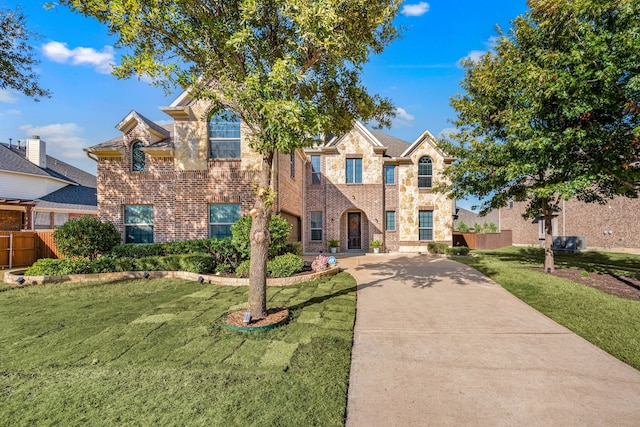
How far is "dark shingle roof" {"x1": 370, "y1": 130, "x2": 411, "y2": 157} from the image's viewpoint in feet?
65.6

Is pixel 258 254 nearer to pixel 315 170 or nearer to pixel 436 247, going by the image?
pixel 315 170

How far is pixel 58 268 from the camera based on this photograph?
29.7ft

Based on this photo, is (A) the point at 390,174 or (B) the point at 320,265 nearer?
(B) the point at 320,265

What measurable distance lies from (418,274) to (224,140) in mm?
8750

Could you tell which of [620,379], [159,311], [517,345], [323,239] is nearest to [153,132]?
[159,311]

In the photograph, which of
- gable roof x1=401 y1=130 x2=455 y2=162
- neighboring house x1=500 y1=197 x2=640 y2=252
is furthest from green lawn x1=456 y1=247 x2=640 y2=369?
neighboring house x1=500 y1=197 x2=640 y2=252

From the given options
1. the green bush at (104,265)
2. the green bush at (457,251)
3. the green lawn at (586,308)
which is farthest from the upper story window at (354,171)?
the green bush at (104,265)

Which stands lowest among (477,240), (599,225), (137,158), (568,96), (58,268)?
(477,240)

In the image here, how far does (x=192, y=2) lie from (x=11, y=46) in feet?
29.4

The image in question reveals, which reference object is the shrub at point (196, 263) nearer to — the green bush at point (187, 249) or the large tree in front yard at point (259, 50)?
the green bush at point (187, 249)

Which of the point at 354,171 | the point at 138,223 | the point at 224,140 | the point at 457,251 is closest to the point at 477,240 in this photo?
the point at 457,251

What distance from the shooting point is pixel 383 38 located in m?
6.55

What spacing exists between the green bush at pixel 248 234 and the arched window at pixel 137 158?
5.00 metres

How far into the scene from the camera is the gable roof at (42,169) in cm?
1903
